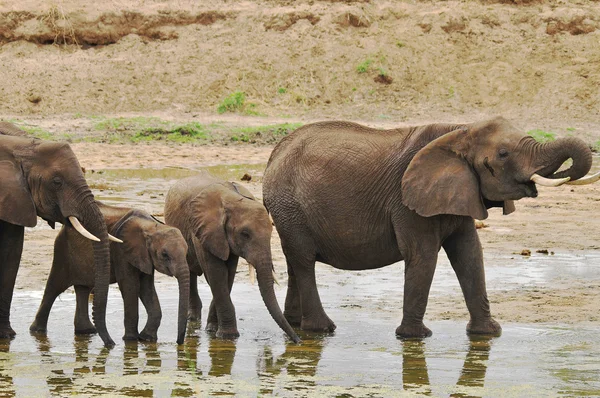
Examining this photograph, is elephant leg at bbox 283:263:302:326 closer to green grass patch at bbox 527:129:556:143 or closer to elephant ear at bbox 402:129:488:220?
elephant ear at bbox 402:129:488:220

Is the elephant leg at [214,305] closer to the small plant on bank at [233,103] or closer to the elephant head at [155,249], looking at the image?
the elephant head at [155,249]

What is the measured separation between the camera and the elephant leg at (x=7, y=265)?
29.8 ft

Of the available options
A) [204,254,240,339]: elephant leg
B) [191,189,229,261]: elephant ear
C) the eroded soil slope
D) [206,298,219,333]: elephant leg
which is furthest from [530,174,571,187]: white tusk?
the eroded soil slope

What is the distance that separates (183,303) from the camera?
28.2 feet

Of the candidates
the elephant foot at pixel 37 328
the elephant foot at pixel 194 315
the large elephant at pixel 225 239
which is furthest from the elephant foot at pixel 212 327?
the elephant foot at pixel 37 328

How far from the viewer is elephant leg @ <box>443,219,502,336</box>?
30.9 ft

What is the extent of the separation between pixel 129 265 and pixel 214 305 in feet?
2.79

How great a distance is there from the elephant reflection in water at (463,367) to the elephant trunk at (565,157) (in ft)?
4.32

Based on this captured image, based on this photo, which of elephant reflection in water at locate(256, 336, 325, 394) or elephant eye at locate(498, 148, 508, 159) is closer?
elephant reflection in water at locate(256, 336, 325, 394)

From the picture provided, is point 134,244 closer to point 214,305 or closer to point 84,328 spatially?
point 84,328

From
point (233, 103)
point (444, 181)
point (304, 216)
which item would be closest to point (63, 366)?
point (304, 216)

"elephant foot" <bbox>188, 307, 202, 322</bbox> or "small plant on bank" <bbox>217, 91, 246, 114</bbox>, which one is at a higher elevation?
"small plant on bank" <bbox>217, 91, 246, 114</bbox>

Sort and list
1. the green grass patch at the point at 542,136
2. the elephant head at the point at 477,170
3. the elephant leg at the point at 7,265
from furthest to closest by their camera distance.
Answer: the green grass patch at the point at 542,136
the elephant leg at the point at 7,265
the elephant head at the point at 477,170

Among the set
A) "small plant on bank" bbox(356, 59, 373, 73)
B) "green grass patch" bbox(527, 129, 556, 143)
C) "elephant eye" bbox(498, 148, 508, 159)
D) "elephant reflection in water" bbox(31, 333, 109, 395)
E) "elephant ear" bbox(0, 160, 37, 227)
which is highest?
"elephant eye" bbox(498, 148, 508, 159)
